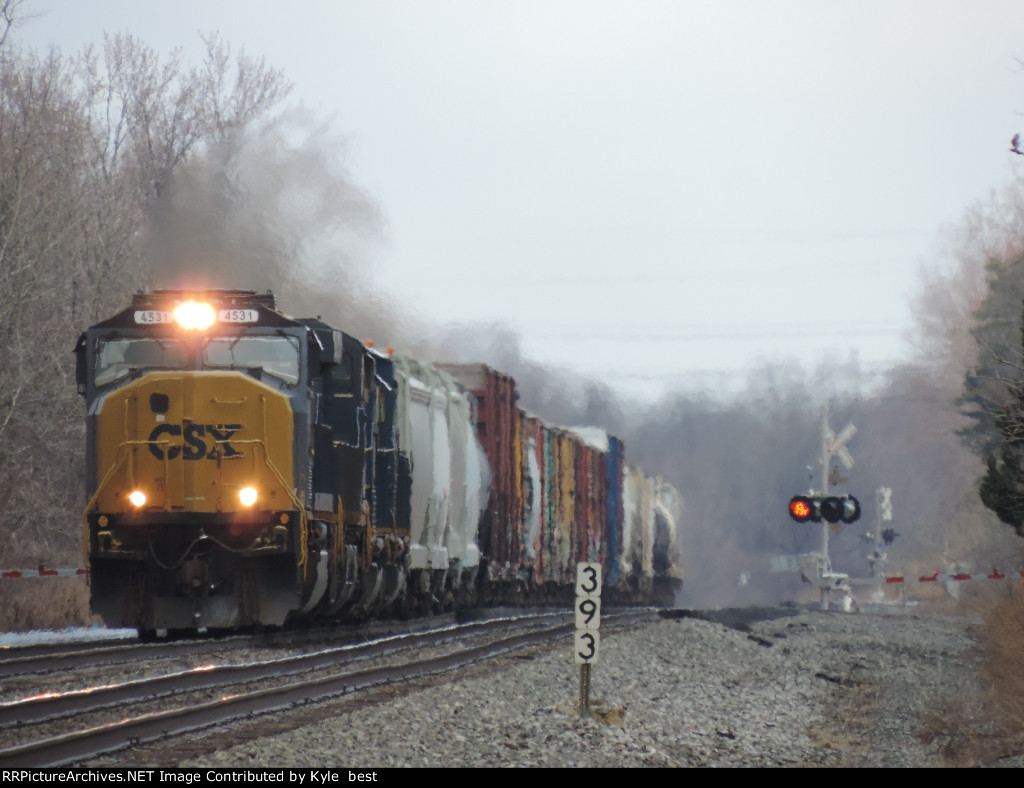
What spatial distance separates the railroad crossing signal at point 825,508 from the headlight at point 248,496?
10.1 m

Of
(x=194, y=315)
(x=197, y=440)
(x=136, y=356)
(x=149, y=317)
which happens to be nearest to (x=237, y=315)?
(x=194, y=315)

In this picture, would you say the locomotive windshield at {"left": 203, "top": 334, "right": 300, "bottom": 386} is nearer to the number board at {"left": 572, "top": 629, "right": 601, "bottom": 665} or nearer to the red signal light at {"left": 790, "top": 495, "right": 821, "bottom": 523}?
the number board at {"left": 572, "top": 629, "right": 601, "bottom": 665}

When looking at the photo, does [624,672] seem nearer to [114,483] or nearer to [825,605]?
[114,483]

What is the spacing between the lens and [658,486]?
166ft

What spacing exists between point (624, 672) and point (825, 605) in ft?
77.8

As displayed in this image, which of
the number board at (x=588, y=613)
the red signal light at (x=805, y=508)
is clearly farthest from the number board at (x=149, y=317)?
the red signal light at (x=805, y=508)

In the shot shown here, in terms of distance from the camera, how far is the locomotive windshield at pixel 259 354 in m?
15.7

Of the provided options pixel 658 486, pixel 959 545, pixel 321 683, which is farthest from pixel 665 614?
pixel 959 545

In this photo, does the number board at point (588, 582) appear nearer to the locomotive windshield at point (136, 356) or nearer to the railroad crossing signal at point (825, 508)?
the locomotive windshield at point (136, 356)

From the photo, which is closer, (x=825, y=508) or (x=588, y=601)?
(x=588, y=601)

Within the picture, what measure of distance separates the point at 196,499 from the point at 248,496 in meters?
0.54

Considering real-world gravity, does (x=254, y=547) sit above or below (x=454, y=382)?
below

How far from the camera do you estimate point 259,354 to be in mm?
15836

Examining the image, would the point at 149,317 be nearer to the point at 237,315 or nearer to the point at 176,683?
the point at 237,315
